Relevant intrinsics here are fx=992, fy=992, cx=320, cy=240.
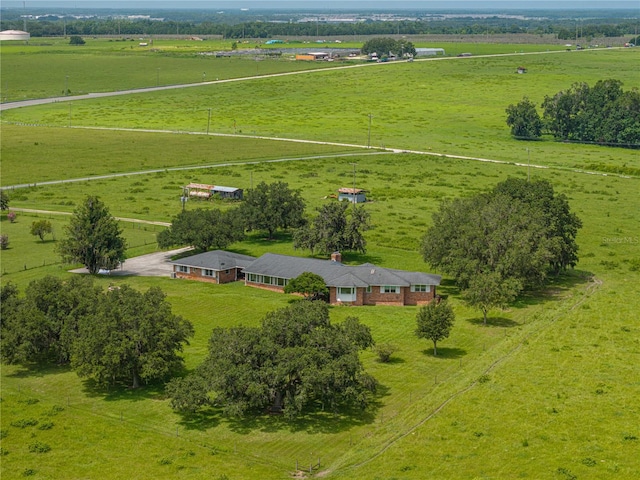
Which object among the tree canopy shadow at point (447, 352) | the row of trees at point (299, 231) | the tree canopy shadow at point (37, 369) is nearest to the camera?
the tree canopy shadow at point (37, 369)

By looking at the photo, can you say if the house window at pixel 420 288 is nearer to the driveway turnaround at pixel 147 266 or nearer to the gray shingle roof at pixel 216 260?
the gray shingle roof at pixel 216 260

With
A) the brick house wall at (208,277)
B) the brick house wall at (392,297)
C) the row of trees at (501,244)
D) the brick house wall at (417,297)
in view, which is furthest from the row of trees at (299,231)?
the brick house wall at (417,297)

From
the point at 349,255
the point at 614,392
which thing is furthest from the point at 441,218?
the point at 614,392

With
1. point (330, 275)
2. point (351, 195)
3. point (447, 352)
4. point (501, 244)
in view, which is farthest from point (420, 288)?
point (351, 195)

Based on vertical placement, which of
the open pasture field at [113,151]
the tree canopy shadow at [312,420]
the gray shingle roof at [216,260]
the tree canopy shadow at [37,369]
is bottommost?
the open pasture field at [113,151]

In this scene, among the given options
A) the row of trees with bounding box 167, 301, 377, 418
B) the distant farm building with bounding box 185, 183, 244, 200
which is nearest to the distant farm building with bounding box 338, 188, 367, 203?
the distant farm building with bounding box 185, 183, 244, 200

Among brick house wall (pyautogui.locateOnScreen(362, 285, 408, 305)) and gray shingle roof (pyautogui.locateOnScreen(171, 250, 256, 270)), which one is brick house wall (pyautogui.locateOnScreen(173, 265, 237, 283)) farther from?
brick house wall (pyautogui.locateOnScreen(362, 285, 408, 305))

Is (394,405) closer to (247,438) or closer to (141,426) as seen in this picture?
(247,438)

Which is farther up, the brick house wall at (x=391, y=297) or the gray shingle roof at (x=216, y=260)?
the gray shingle roof at (x=216, y=260)
